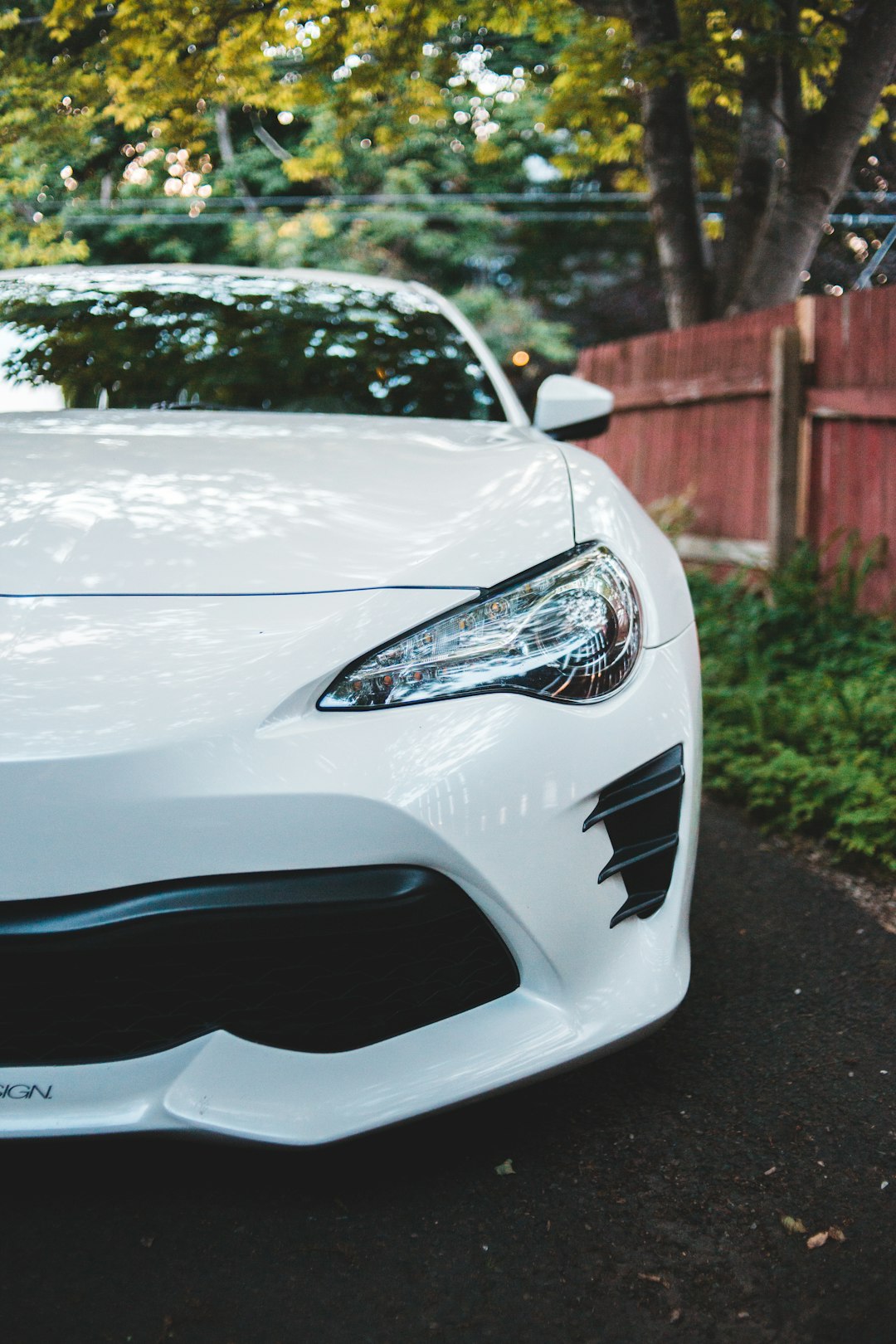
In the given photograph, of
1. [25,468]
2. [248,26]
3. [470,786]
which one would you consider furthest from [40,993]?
[248,26]

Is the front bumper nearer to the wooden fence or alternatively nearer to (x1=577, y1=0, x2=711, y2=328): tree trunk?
the wooden fence

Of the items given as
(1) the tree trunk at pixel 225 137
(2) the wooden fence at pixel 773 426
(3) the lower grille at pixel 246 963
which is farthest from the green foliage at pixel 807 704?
(1) the tree trunk at pixel 225 137

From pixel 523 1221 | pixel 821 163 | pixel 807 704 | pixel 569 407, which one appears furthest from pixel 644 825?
pixel 821 163

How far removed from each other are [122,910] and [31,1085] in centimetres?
28

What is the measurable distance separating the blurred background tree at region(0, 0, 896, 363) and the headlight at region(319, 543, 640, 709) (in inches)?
117

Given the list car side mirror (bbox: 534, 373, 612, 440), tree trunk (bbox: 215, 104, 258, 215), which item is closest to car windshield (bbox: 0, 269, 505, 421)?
car side mirror (bbox: 534, 373, 612, 440)

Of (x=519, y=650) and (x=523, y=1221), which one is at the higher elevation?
(x=519, y=650)

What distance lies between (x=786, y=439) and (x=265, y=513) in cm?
459

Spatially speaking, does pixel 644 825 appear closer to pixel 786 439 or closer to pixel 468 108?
pixel 786 439

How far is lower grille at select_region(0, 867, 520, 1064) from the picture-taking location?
141cm

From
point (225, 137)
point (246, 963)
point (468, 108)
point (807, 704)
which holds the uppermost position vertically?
point (468, 108)

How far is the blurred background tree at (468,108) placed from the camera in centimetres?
394

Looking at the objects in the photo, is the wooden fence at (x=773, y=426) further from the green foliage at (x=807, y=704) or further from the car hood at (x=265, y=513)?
the car hood at (x=265, y=513)

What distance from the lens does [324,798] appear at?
143 centimetres
